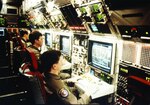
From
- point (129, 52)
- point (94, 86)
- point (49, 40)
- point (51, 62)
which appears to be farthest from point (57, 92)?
point (49, 40)

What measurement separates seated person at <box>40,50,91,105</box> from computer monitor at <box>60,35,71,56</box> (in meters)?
1.66

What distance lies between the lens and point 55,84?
Result: 2.52 meters

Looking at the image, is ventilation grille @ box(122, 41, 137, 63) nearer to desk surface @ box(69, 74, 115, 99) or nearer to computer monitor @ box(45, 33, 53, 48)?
desk surface @ box(69, 74, 115, 99)

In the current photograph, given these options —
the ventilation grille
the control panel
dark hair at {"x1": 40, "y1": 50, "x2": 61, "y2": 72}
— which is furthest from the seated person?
the control panel

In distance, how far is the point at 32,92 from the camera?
2631mm

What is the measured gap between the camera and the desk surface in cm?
280

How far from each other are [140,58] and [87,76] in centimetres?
123

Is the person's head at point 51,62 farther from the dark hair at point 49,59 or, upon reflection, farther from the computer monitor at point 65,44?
the computer monitor at point 65,44

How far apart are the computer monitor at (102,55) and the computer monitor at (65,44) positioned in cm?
109

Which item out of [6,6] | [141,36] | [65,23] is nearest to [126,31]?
[141,36]

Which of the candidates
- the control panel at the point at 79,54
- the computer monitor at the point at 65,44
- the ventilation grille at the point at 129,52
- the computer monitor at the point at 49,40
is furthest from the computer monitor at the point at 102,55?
the computer monitor at the point at 49,40

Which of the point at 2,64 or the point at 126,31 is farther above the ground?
the point at 126,31

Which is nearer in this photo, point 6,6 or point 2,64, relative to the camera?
point 2,64

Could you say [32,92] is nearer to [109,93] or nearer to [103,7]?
[109,93]
